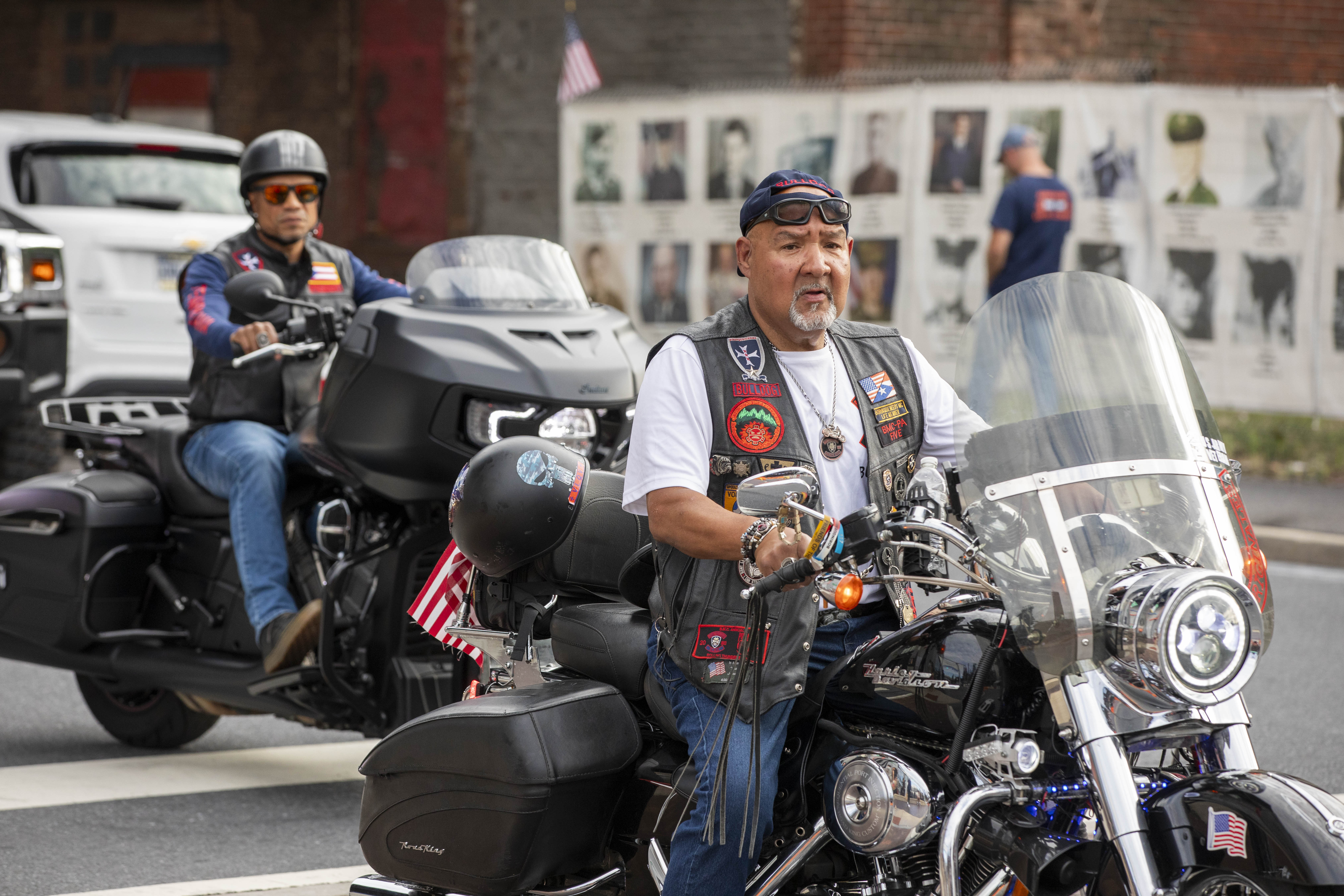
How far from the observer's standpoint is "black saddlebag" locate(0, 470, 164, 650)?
555cm

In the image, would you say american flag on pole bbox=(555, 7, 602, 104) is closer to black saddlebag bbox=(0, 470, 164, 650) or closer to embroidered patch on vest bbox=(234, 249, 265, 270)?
embroidered patch on vest bbox=(234, 249, 265, 270)

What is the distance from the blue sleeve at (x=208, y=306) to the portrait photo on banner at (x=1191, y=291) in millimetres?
6893

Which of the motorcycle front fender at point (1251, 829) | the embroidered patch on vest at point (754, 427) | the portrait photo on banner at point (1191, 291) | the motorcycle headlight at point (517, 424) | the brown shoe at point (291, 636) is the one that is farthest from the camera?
the portrait photo on banner at point (1191, 291)

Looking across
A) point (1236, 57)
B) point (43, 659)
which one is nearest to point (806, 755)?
point (43, 659)

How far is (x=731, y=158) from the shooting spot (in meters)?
12.6

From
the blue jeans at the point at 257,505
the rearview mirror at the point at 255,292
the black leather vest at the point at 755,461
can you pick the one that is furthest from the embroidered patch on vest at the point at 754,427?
the blue jeans at the point at 257,505

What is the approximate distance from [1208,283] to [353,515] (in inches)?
283

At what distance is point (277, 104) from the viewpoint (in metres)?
17.9

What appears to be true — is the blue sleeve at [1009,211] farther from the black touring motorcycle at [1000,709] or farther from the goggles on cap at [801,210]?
the goggles on cap at [801,210]

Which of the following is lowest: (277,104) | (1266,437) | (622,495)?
(1266,437)

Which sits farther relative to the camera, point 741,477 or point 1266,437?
point 1266,437

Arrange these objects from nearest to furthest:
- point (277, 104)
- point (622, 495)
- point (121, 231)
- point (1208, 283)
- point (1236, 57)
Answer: point (622, 495)
point (121, 231)
point (1208, 283)
point (1236, 57)
point (277, 104)

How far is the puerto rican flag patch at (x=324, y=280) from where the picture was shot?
568 centimetres

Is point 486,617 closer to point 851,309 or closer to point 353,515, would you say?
point 353,515
